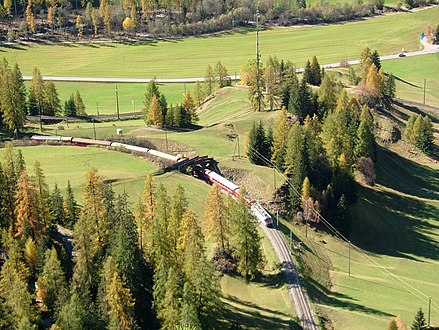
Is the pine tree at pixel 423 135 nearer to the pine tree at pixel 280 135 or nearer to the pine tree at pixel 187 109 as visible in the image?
the pine tree at pixel 280 135

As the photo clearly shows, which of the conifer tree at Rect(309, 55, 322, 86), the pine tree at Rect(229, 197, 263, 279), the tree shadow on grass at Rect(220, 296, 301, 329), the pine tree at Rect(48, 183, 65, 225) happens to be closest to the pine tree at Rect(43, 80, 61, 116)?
the conifer tree at Rect(309, 55, 322, 86)

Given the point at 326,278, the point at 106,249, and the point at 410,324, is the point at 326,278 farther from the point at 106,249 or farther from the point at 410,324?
the point at 106,249

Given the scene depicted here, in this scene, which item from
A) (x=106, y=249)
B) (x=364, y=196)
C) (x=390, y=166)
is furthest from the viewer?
(x=390, y=166)

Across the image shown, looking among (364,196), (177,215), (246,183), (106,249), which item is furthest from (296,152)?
(106,249)

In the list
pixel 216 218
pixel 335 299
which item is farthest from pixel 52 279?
pixel 335 299

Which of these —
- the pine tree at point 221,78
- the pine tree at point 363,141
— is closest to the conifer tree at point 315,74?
the pine tree at point 221,78

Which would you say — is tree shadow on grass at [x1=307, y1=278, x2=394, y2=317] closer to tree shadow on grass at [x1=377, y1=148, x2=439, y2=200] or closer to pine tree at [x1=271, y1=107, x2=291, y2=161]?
pine tree at [x1=271, y1=107, x2=291, y2=161]

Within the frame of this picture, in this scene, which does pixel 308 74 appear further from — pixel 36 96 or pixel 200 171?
pixel 36 96
